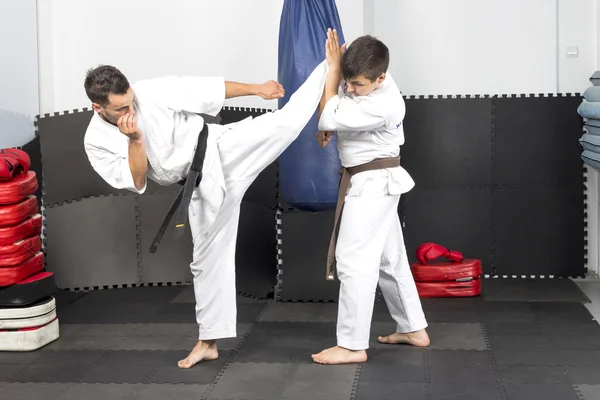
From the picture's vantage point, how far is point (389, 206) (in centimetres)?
343

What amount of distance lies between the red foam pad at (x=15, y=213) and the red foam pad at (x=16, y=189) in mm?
24

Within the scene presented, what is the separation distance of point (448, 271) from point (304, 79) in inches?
56.7

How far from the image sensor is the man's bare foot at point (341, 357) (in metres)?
3.42

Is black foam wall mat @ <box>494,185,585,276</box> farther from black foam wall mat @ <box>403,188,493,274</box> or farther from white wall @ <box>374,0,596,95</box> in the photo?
white wall @ <box>374,0,596,95</box>

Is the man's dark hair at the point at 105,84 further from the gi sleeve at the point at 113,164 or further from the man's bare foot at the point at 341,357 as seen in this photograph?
the man's bare foot at the point at 341,357

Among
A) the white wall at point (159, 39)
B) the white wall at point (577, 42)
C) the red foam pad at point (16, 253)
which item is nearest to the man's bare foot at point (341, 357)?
the red foam pad at point (16, 253)

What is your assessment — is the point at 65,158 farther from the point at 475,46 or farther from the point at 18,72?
the point at 475,46

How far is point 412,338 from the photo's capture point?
366 cm

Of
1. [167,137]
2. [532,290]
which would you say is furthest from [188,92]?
[532,290]

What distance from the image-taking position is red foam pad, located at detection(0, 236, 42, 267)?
12.3 feet

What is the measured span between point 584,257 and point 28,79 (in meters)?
3.42

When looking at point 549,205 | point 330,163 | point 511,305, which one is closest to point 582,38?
point 549,205

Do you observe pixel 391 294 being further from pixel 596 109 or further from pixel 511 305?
pixel 596 109

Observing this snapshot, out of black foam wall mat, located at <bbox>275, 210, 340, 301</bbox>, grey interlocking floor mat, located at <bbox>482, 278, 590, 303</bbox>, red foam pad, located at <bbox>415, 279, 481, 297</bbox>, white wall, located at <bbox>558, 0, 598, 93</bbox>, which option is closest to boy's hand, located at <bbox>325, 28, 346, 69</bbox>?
black foam wall mat, located at <bbox>275, 210, 340, 301</bbox>
